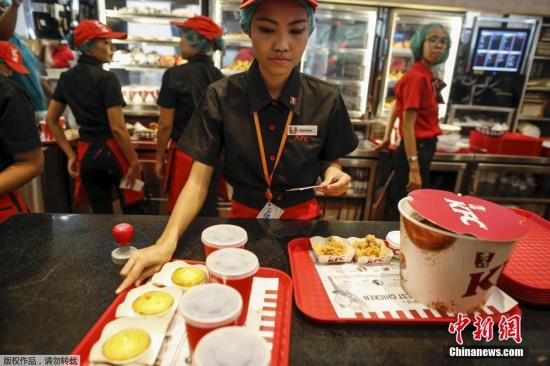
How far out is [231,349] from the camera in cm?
53

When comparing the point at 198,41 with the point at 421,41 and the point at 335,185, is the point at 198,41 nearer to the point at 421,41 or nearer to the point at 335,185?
the point at 421,41

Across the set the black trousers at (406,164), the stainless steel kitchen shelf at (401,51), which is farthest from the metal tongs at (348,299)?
the stainless steel kitchen shelf at (401,51)

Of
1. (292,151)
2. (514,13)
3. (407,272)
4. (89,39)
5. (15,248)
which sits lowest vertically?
(15,248)

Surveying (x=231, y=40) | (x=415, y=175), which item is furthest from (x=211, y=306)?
(x=231, y=40)

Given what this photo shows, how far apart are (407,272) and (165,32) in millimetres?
4135

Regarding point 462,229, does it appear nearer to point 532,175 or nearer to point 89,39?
point 89,39

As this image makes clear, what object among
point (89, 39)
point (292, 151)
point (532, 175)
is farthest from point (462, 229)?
point (532, 175)

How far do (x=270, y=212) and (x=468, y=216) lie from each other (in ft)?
2.58

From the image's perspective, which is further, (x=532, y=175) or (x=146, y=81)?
(x=146, y=81)

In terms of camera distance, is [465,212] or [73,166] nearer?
[465,212]

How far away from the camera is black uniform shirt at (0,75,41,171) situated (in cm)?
140

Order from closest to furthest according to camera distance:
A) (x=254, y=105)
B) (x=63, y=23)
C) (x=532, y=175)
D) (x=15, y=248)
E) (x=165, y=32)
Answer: (x=15, y=248) < (x=254, y=105) < (x=63, y=23) < (x=532, y=175) < (x=165, y=32)

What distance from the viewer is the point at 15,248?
1.10 m

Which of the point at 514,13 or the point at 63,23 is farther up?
the point at 514,13
